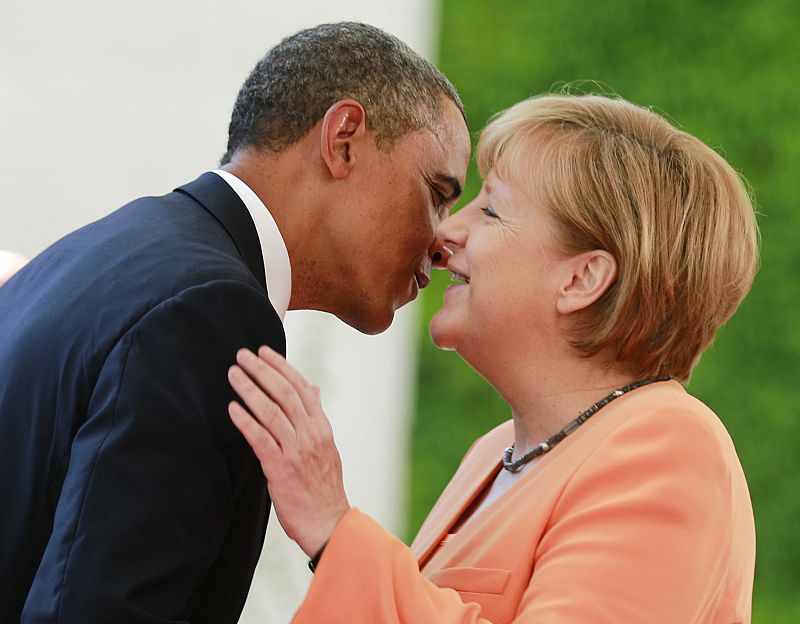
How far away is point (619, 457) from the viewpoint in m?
1.77

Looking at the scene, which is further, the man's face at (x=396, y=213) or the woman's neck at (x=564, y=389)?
the man's face at (x=396, y=213)

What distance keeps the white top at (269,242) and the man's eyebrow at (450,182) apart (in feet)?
1.31

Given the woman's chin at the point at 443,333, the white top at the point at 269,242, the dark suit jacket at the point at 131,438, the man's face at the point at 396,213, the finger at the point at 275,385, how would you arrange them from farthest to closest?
the man's face at the point at 396,213, the woman's chin at the point at 443,333, the white top at the point at 269,242, the finger at the point at 275,385, the dark suit jacket at the point at 131,438

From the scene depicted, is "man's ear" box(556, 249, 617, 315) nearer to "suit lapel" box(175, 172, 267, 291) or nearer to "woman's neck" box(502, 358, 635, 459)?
"woman's neck" box(502, 358, 635, 459)

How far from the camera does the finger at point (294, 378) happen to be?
64.1 inches

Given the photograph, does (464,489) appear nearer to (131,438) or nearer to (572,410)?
(572,410)

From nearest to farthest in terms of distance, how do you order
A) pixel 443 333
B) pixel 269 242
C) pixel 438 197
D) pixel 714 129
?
pixel 269 242 → pixel 443 333 → pixel 438 197 → pixel 714 129

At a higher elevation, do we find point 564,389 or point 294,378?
point 294,378

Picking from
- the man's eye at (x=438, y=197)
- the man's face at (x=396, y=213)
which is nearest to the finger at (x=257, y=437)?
the man's face at (x=396, y=213)

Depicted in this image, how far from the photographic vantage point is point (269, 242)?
1.98 metres

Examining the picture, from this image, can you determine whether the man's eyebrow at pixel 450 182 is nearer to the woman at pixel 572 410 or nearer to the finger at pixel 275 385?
the woman at pixel 572 410

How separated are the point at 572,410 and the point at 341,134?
2.16 ft

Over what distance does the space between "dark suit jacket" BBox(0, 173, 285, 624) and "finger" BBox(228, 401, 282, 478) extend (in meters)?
0.03


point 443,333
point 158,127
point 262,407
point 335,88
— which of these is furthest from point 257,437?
point 158,127
